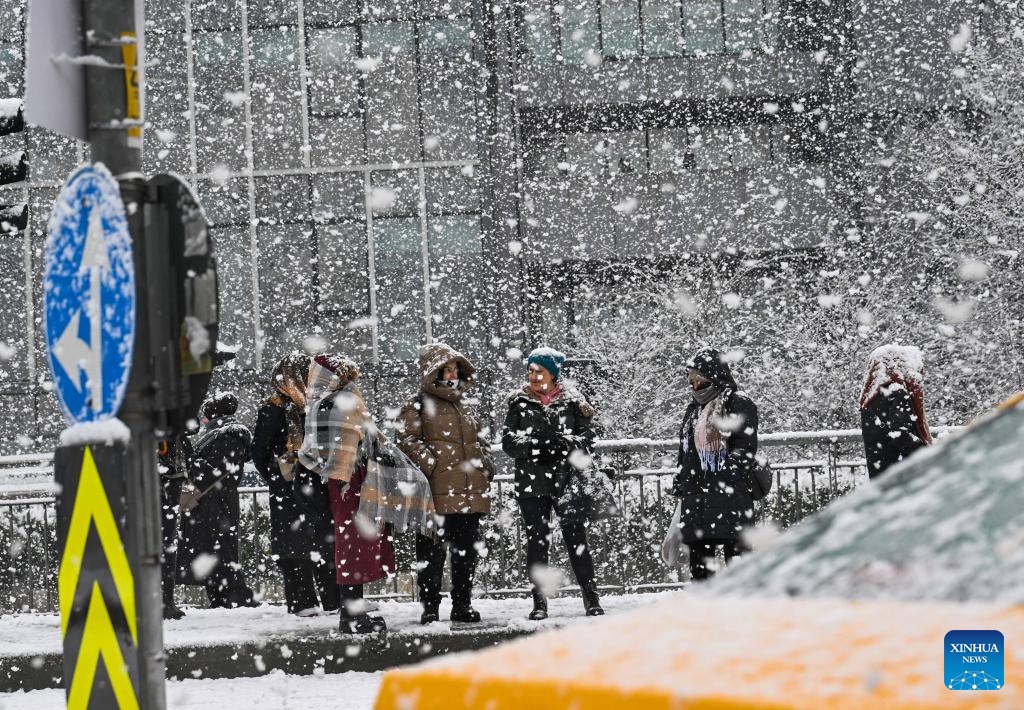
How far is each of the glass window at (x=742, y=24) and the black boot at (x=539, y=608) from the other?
23.2 m

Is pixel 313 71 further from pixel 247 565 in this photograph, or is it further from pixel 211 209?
pixel 247 565

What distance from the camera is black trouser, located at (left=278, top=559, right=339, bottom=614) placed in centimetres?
939

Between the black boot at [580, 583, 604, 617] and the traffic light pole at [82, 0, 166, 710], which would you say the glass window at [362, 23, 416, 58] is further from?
the traffic light pole at [82, 0, 166, 710]

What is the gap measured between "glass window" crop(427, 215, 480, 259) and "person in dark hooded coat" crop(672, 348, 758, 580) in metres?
17.2

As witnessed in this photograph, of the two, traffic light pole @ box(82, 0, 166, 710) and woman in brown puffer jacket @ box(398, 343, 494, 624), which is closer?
traffic light pole @ box(82, 0, 166, 710)

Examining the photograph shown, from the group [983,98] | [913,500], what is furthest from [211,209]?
[913,500]

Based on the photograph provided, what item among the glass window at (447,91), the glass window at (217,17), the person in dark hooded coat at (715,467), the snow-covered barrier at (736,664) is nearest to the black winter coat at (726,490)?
the person in dark hooded coat at (715,467)

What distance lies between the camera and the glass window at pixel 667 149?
1206 inches

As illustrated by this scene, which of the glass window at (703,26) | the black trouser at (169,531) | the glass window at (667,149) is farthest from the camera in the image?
the glass window at (667,149)

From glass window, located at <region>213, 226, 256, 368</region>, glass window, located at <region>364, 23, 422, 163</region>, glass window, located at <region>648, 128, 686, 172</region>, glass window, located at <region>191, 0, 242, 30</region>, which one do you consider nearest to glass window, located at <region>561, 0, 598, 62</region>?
glass window, located at <region>648, 128, 686, 172</region>

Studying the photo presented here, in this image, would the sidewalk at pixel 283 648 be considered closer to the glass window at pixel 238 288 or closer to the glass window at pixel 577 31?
the glass window at pixel 238 288

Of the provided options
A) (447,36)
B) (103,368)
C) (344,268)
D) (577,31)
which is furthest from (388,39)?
(103,368)

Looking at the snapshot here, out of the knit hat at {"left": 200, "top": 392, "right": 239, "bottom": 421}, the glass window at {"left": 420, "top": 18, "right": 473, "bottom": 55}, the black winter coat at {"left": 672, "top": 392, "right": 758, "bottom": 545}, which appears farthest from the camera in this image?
the glass window at {"left": 420, "top": 18, "right": 473, "bottom": 55}

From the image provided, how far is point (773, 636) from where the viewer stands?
154cm
